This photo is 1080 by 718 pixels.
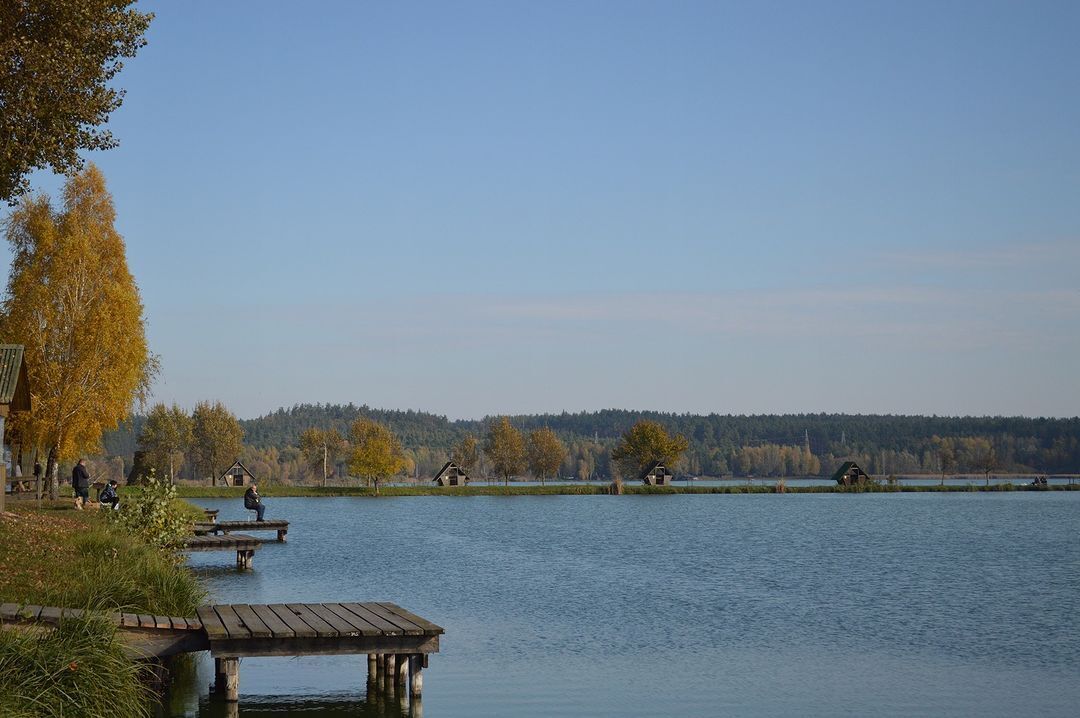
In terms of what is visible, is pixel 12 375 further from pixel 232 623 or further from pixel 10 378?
pixel 232 623

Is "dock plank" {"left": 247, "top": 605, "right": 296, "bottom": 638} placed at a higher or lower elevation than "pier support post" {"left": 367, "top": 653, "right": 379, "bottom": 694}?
higher

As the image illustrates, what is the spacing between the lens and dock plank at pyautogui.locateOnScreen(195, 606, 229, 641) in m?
14.9

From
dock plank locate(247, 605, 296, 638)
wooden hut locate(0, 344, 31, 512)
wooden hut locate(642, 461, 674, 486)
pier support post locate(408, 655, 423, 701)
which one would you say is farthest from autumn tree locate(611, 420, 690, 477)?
pier support post locate(408, 655, 423, 701)

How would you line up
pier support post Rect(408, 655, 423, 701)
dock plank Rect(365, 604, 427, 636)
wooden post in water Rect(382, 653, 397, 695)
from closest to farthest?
dock plank Rect(365, 604, 427, 636)
pier support post Rect(408, 655, 423, 701)
wooden post in water Rect(382, 653, 397, 695)

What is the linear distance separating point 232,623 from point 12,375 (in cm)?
1861

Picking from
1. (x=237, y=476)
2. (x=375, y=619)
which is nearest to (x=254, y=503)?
(x=375, y=619)

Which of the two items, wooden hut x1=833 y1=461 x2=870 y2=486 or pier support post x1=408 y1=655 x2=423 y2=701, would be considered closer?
pier support post x1=408 y1=655 x2=423 y2=701

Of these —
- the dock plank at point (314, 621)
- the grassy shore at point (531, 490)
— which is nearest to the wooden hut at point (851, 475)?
the grassy shore at point (531, 490)

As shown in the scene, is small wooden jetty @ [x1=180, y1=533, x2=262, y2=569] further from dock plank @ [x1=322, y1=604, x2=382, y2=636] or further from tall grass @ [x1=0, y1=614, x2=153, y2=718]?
tall grass @ [x1=0, y1=614, x2=153, y2=718]

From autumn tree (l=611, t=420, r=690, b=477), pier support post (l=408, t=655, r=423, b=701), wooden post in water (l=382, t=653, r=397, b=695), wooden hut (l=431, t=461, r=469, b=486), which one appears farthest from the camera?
wooden hut (l=431, t=461, r=469, b=486)

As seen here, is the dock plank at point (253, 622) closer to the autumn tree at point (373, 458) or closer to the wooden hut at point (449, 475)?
the autumn tree at point (373, 458)

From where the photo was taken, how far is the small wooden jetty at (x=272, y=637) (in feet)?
48.9

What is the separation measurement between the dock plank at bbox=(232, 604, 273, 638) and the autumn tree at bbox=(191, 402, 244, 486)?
99.2 m

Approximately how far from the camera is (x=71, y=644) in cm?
1202
